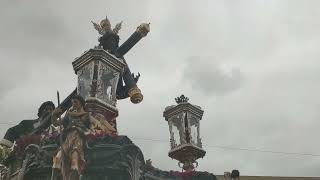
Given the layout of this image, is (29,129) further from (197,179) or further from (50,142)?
(197,179)

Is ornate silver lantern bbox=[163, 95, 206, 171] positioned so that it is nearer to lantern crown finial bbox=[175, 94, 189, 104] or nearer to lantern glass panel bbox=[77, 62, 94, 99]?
lantern crown finial bbox=[175, 94, 189, 104]

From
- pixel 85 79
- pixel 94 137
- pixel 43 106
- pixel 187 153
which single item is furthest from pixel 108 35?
pixel 94 137

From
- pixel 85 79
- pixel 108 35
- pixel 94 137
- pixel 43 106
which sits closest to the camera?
pixel 94 137

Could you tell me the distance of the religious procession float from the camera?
10609 millimetres

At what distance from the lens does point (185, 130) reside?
14.1 meters

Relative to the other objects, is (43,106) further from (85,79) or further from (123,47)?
(123,47)

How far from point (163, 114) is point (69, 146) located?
5040mm

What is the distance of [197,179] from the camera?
13.7m

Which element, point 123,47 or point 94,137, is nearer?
point 94,137

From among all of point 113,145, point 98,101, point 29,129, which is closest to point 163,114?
point 98,101

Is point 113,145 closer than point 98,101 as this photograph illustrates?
Yes

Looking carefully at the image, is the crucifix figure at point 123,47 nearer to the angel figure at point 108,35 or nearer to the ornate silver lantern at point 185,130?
the angel figure at point 108,35

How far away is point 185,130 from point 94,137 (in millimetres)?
3262

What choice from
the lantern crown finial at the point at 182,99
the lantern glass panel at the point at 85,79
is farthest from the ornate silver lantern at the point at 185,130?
the lantern glass panel at the point at 85,79
